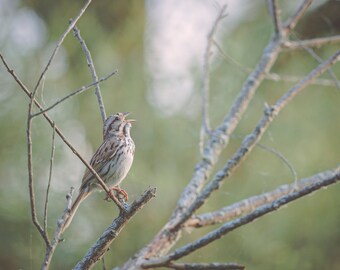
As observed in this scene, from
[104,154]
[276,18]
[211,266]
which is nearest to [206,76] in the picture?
[276,18]

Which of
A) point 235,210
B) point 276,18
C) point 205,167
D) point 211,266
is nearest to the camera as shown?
point 211,266

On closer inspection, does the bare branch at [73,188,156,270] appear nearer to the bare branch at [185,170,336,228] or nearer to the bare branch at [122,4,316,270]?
the bare branch at [122,4,316,270]

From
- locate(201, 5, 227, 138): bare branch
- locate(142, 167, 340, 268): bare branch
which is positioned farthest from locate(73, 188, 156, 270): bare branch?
locate(201, 5, 227, 138): bare branch

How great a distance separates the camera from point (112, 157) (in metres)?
2.32

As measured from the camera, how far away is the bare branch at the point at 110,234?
1.45 meters

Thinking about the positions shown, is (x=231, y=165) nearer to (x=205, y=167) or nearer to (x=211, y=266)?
(x=205, y=167)

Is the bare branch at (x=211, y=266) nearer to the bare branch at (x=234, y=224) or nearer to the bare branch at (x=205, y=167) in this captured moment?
the bare branch at (x=234, y=224)

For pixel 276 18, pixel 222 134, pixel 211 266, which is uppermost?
pixel 276 18

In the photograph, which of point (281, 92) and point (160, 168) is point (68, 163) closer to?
point (160, 168)

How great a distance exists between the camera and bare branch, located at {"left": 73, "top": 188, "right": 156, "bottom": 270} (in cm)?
145

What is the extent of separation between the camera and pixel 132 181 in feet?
8.93

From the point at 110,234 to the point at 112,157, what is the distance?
0.85m

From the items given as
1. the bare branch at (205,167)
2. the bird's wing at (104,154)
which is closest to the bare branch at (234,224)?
the bare branch at (205,167)

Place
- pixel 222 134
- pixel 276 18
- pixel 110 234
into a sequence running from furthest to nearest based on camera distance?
pixel 276 18
pixel 222 134
pixel 110 234
